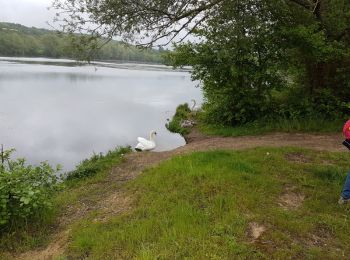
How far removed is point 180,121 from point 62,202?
1255cm

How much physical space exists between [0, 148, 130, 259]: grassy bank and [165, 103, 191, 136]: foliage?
5721mm

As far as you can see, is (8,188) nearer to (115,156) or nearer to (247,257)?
(247,257)

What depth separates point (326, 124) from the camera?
1266 cm

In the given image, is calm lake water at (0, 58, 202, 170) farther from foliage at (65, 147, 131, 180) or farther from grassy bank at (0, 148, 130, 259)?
grassy bank at (0, 148, 130, 259)

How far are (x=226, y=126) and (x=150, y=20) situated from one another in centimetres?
540

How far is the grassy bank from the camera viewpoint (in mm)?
6152

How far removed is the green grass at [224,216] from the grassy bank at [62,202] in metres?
0.63

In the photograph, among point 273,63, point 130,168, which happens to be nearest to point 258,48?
point 273,63

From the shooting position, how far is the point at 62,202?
797cm

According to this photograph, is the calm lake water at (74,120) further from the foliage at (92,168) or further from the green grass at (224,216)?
the green grass at (224,216)

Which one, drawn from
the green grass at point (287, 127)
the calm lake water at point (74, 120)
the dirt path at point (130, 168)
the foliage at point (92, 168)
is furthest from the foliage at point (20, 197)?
the green grass at point (287, 127)

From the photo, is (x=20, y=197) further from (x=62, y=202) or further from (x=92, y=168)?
(x=92, y=168)

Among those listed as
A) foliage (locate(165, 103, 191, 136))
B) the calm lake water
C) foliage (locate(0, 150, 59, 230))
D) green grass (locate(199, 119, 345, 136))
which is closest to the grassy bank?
foliage (locate(0, 150, 59, 230))

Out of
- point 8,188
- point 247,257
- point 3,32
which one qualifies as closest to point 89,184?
point 8,188
